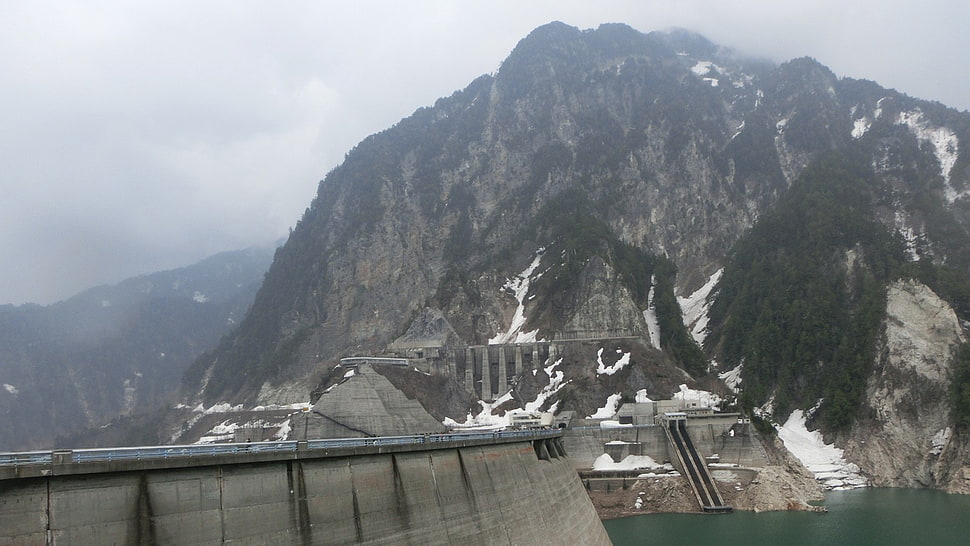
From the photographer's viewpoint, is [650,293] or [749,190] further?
[749,190]

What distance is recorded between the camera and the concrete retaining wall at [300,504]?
18125 mm

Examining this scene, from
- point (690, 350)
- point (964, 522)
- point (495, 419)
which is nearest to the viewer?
point (964, 522)

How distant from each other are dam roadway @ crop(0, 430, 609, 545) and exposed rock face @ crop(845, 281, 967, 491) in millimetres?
66424

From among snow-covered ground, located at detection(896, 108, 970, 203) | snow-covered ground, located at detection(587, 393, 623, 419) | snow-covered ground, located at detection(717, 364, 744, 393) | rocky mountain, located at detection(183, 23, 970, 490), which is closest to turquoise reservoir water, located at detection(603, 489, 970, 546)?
rocky mountain, located at detection(183, 23, 970, 490)

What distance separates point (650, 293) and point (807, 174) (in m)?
44.3

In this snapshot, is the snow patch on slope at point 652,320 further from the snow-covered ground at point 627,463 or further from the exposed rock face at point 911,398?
the snow-covered ground at point 627,463

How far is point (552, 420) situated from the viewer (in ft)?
293

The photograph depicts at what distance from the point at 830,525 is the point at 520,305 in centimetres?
8881

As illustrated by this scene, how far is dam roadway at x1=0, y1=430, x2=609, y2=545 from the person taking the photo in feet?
59.4

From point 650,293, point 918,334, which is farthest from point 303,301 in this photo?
point 918,334

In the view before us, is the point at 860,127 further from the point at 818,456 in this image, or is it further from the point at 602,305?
the point at 818,456

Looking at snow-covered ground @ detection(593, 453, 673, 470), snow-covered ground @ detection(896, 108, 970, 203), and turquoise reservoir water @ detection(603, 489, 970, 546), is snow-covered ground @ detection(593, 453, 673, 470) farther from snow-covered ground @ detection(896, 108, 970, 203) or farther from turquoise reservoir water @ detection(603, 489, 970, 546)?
snow-covered ground @ detection(896, 108, 970, 203)

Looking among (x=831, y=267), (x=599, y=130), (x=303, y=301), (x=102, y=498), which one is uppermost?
(x=599, y=130)

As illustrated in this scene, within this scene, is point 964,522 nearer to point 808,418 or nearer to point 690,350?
point 808,418
